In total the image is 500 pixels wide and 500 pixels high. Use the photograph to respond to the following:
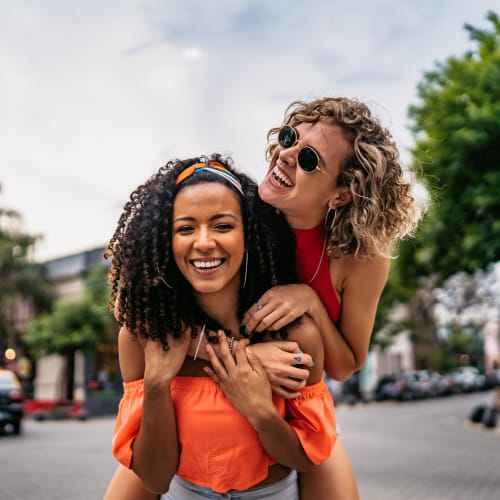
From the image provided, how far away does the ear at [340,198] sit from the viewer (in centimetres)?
225

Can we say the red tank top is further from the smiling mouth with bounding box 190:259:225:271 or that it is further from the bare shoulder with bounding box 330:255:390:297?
the smiling mouth with bounding box 190:259:225:271

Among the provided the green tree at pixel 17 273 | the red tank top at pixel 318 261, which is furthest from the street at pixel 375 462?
the green tree at pixel 17 273

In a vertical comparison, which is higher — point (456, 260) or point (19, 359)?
point (456, 260)

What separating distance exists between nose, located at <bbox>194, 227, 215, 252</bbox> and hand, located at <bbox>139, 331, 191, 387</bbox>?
311 mm

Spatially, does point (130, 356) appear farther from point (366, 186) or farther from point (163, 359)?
point (366, 186)

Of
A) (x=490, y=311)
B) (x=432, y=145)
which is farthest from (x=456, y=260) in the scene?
(x=490, y=311)

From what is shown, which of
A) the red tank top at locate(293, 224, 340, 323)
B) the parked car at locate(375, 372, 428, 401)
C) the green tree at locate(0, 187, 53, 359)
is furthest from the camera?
the parked car at locate(375, 372, 428, 401)

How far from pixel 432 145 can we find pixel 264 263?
9.68 m

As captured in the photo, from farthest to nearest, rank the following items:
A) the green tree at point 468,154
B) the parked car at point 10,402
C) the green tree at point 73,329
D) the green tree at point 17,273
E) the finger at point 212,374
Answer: the green tree at point 17,273
the green tree at point 73,329
the parked car at point 10,402
the green tree at point 468,154
the finger at point 212,374

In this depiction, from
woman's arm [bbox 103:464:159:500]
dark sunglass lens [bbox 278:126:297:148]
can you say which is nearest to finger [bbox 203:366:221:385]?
woman's arm [bbox 103:464:159:500]

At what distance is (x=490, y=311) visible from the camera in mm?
37875

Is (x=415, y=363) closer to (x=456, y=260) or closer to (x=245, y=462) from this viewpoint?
(x=456, y=260)

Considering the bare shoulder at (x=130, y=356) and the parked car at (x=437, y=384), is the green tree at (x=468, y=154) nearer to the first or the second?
the bare shoulder at (x=130, y=356)

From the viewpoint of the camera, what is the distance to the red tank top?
2346 mm
